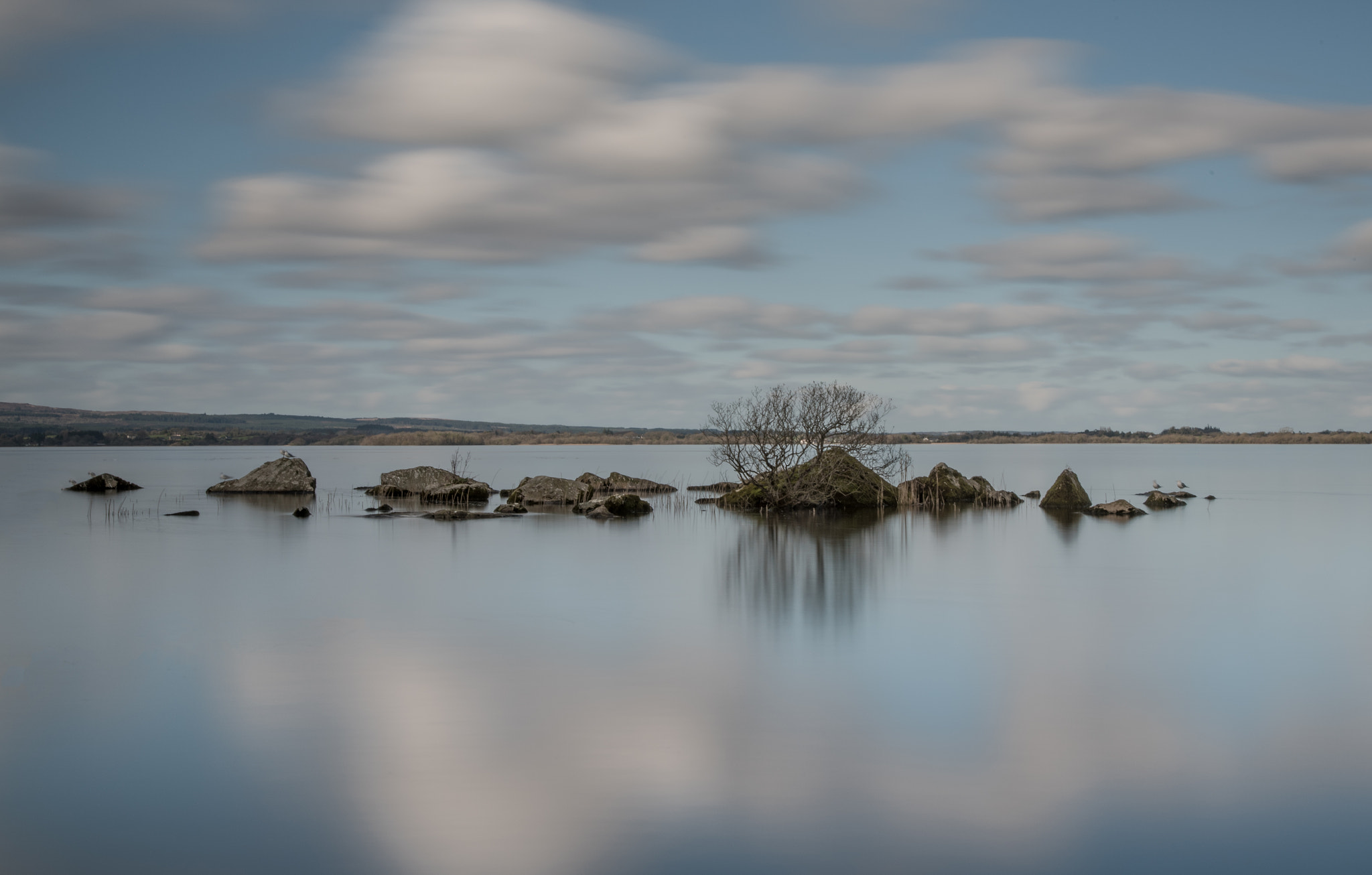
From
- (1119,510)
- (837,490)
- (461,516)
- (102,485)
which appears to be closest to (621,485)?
(837,490)

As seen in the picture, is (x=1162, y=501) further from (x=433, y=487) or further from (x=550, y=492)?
(x=433, y=487)

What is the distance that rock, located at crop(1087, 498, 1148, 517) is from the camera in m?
29.4

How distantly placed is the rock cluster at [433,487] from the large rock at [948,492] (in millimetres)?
14093

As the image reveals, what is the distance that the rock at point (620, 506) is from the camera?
94.3ft

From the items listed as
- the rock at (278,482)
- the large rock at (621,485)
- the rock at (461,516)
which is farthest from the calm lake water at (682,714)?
the rock at (278,482)

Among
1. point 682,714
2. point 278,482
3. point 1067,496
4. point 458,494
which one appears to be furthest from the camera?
point 278,482

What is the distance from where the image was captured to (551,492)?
32656mm

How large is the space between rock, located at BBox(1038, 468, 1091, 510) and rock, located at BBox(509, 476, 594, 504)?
14.6 m

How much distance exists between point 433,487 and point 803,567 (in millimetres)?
20257

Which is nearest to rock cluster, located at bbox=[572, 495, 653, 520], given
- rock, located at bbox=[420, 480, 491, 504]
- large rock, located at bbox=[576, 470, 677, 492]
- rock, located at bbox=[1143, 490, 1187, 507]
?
large rock, located at bbox=[576, 470, 677, 492]

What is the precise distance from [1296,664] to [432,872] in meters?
8.95

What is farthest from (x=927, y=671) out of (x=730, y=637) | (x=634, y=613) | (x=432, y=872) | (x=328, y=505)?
(x=328, y=505)

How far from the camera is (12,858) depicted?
543 cm

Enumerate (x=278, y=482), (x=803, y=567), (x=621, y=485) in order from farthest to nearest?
(x=278, y=482), (x=621, y=485), (x=803, y=567)
